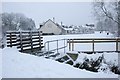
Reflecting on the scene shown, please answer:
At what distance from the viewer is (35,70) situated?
7176mm

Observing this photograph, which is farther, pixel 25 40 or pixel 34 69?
pixel 25 40

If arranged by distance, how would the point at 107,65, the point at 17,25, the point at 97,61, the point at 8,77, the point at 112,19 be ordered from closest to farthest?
the point at 8,77, the point at 107,65, the point at 97,61, the point at 112,19, the point at 17,25

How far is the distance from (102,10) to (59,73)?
20.4m

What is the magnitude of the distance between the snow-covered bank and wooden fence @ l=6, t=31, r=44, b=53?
4195mm

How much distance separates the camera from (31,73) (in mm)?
6867

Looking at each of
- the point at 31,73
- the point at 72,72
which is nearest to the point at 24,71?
the point at 31,73

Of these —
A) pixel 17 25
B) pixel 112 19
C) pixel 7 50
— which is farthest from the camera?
pixel 17 25

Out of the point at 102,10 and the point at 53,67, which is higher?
the point at 102,10

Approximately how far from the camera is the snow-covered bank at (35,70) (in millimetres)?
6809

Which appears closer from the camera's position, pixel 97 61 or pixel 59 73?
pixel 59 73

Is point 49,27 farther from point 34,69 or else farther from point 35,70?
point 35,70

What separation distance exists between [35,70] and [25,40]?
6.41 meters

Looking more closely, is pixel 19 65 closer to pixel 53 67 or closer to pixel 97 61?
pixel 53 67

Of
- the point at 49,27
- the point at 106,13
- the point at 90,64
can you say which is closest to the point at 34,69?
the point at 90,64
